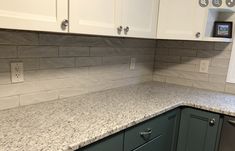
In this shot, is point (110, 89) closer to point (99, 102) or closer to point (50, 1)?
point (99, 102)

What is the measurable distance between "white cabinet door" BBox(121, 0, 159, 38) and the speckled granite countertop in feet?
1.65

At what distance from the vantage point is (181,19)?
1912 mm

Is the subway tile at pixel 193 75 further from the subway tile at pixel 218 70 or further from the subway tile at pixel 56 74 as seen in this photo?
the subway tile at pixel 56 74

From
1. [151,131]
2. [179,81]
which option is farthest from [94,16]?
[179,81]

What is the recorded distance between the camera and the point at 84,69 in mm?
1732

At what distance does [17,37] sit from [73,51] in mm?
427

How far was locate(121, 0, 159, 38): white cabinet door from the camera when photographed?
1551 mm

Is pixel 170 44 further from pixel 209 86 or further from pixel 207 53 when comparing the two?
pixel 209 86

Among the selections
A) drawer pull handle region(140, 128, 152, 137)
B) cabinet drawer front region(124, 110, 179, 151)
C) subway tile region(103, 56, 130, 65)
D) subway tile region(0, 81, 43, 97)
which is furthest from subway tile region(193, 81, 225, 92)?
subway tile region(0, 81, 43, 97)

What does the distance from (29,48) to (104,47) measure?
A: 2.20 ft

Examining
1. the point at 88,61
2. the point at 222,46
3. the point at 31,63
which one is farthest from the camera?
the point at 222,46

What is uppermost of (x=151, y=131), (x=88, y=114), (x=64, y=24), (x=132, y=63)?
(x=64, y=24)

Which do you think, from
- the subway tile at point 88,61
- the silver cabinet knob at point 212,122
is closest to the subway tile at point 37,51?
the subway tile at point 88,61

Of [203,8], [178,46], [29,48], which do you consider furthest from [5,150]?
[178,46]
